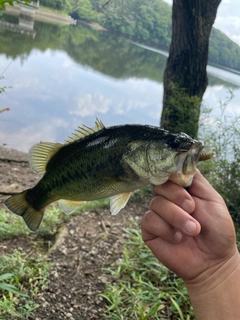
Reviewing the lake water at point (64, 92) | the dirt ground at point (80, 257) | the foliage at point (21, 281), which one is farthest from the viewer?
the lake water at point (64, 92)

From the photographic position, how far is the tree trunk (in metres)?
6.17

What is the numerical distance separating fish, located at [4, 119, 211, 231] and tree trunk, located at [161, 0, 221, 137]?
180 inches

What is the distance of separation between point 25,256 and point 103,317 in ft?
3.97

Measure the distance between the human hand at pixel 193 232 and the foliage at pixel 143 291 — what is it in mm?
1522

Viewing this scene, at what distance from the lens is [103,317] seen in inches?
132

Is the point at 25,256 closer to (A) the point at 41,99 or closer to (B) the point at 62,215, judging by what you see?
(B) the point at 62,215

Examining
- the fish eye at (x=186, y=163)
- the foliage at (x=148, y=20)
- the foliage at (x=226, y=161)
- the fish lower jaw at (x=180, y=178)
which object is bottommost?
the foliage at (x=226, y=161)

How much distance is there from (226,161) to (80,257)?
270 centimetres

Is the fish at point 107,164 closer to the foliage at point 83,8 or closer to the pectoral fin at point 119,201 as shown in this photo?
the pectoral fin at point 119,201

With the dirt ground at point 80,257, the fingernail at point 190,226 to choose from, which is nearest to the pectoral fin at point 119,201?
the fingernail at point 190,226

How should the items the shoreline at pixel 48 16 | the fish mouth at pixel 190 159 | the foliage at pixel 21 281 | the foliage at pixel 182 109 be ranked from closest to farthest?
the fish mouth at pixel 190 159, the foliage at pixel 21 281, the foliage at pixel 182 109, the shoreline at pixel 48 16

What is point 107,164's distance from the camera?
174cm

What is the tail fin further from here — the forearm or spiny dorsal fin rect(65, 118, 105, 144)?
the forearm

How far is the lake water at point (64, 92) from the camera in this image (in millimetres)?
11008
